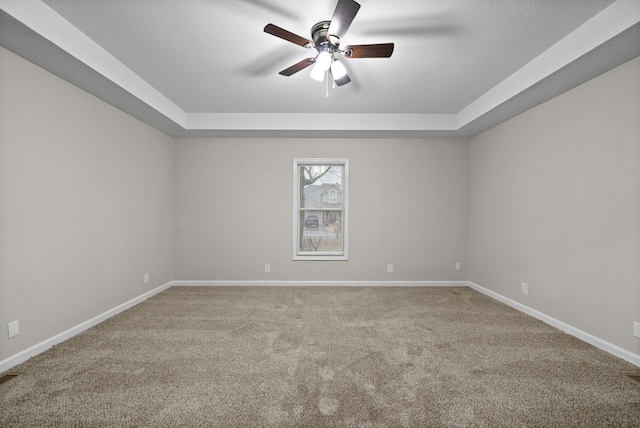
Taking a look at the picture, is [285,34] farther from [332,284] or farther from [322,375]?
[332,284]

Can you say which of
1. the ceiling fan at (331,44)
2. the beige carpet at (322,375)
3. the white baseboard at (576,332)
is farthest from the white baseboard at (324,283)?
the ceiling fan at (331,44)

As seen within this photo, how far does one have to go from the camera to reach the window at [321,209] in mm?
4684

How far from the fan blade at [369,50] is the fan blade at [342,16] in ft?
0.60

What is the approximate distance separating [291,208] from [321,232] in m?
0.65

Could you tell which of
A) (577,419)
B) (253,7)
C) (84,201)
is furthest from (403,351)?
(84,201)

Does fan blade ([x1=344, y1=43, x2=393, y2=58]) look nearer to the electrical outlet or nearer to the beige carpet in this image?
the beige carpet

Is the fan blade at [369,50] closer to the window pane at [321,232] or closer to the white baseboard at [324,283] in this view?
the window pane at [321,232]

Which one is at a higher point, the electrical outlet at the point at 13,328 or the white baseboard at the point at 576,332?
the electrical outlet at the point at 13,328

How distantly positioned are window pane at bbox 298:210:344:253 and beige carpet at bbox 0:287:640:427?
151 cm

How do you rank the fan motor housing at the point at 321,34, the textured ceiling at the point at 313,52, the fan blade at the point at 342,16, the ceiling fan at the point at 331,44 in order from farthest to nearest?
1. the fan motor housing at the point at 321,34
2. the textured ceiling at the point at 313,52
3. the ceiling fan at the point at 331,44
4. the fan blade at the point at 342,16

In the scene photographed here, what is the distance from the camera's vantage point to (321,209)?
470 cm

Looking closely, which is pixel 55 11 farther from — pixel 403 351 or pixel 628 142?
pixel 628 142

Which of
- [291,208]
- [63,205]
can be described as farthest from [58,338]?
[291,208]

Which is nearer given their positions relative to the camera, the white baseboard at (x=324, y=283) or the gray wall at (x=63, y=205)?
the gray wall at (x=63, y=205)
